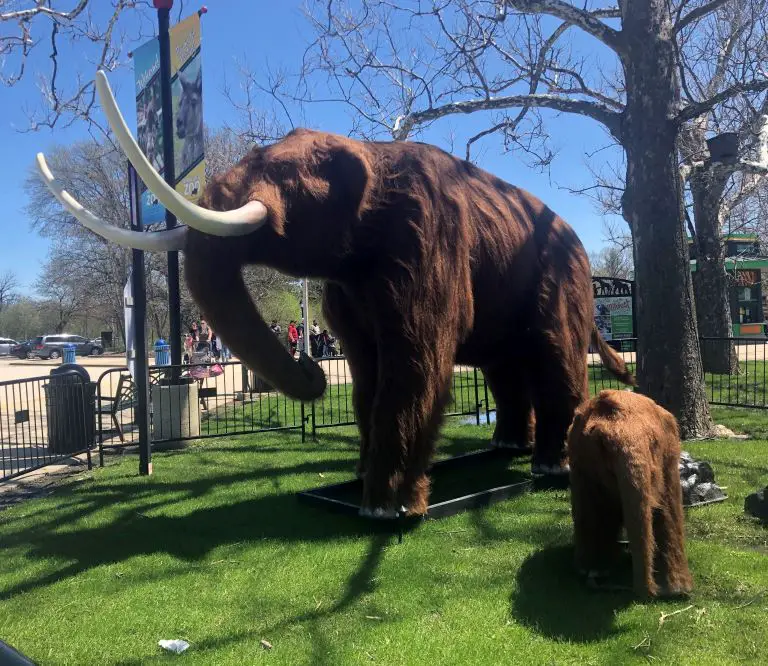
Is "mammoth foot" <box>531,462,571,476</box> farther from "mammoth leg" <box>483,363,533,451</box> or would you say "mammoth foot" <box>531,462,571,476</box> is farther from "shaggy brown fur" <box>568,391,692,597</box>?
"shaggy brown fur" <box>568,391,692,597</box>

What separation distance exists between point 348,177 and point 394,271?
0.67 m

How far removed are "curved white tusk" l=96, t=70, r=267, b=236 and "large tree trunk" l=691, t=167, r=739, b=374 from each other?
1232 cm

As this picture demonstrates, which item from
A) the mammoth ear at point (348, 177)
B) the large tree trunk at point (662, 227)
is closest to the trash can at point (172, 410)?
the mammoth ear at point (348, 177)

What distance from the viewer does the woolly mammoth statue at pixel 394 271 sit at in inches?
143

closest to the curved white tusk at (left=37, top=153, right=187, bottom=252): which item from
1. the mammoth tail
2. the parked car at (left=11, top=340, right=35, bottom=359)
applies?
the mammoth tail

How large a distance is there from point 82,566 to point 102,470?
10.0ft

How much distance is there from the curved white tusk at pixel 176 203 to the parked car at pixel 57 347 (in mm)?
41010

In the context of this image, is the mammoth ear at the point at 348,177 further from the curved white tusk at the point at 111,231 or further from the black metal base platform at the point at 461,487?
the black metal base platform at the point at 461,487

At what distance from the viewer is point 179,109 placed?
8438 mm

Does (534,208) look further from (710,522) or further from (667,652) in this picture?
(667,652)

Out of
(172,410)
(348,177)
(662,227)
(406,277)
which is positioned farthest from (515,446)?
(172,410)

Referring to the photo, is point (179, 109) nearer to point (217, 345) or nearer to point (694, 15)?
point (694, 15)

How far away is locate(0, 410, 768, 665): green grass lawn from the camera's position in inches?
113

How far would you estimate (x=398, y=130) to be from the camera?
9102 millimetres
